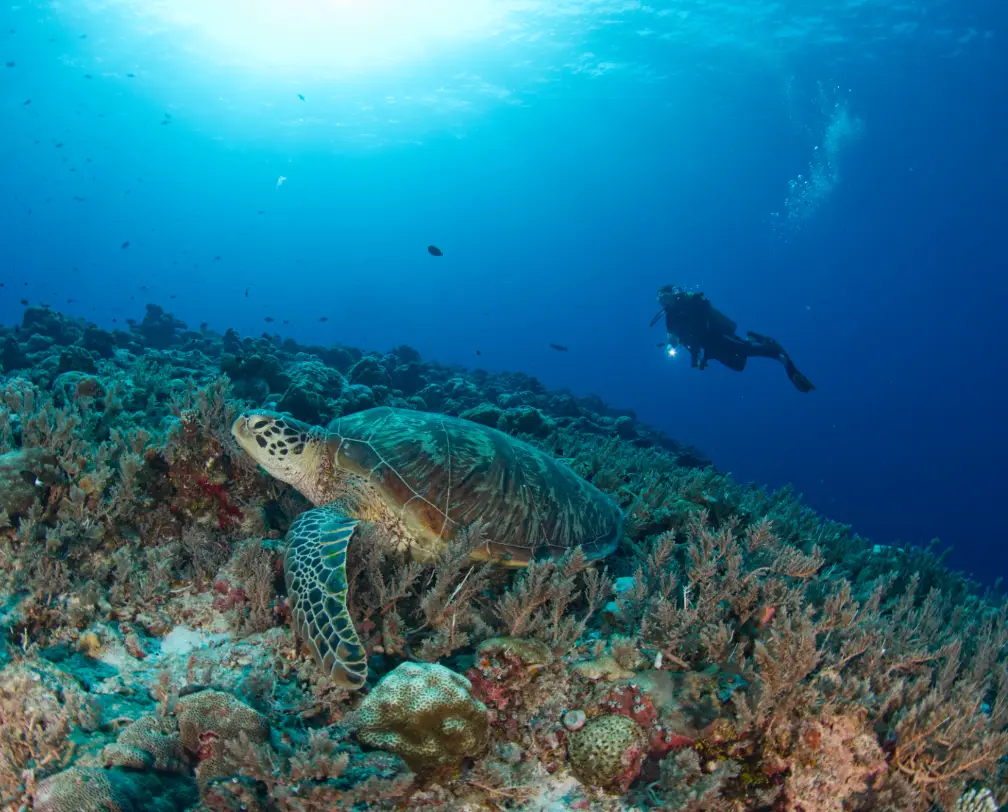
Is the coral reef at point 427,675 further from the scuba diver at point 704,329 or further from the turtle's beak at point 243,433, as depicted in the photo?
the scuba diver at point 704,329

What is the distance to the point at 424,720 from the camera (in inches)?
79.2

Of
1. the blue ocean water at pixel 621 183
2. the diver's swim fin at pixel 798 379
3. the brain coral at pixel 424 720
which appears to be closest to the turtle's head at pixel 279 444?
the brain coral at pixel 424 720

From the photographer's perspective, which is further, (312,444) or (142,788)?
(312,444)

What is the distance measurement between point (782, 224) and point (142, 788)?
422 ft

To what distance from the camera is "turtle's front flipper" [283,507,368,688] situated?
7.77 ft

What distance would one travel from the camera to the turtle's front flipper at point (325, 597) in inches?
93.2

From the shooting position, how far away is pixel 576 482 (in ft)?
14.7

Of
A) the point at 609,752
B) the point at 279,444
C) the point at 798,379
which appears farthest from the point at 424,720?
the point at 798,379

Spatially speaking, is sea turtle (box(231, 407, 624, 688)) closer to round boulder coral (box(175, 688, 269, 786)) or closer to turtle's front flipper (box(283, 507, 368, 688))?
turtle's front flipper (box(283, 507, 368, 688))

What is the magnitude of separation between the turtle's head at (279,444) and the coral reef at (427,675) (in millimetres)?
218

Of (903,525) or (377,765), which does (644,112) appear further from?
(377,765)

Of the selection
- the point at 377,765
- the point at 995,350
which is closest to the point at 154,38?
the point at 377,765

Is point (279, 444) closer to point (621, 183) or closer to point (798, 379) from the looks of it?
point (798, 379)

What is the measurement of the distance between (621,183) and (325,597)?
106096mm
